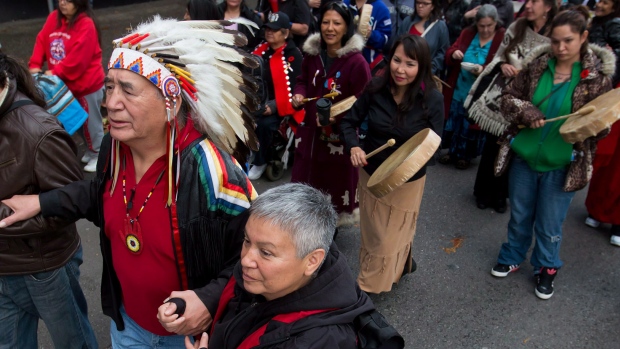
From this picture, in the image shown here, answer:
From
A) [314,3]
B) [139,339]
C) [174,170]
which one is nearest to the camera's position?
[174,170]

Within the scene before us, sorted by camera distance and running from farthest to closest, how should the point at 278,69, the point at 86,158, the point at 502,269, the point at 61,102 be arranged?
the point at 86,158 < the point at 278,69 < the point at 61,102 < the point at 502,269

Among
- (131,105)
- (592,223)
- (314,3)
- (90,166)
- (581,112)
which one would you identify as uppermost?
(131,105)

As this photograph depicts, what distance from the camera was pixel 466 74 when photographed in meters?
5.49

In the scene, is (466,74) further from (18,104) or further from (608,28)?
(18,104)

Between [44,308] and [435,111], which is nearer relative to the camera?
[44,308]

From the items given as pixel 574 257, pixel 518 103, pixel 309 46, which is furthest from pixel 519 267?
pixel 309 46

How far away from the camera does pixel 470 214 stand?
4.91 meters

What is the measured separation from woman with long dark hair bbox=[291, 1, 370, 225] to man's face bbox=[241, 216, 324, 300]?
250 centimetres

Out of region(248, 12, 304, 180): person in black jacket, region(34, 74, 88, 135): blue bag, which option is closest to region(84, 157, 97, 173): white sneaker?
region(34, 74, 88, 135): blue bag

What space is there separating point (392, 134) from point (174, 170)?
1.80 metres

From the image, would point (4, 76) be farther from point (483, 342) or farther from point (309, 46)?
point (483, 342)

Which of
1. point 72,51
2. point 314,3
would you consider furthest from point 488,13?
point 72,51

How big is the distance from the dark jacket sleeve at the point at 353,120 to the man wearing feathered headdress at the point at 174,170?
1.53 meters

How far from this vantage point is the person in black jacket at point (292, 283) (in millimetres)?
1495
